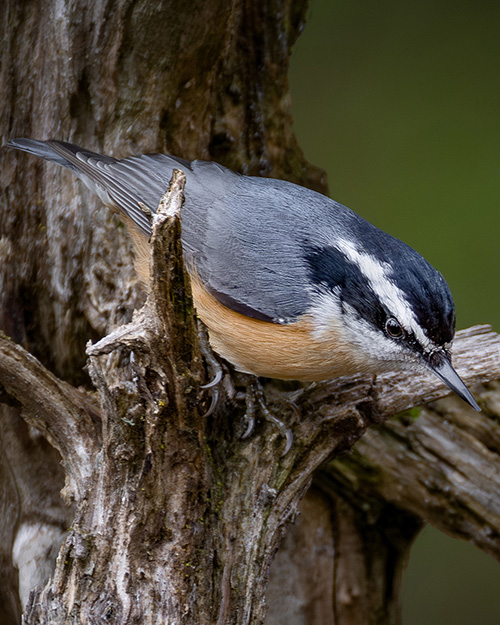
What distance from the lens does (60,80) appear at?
2428 mm

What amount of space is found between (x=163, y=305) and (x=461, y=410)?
1435 mm

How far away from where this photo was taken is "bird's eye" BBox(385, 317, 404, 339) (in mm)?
1972

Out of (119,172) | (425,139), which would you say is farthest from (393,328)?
(425,139)

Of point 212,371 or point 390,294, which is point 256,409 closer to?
point 212,371

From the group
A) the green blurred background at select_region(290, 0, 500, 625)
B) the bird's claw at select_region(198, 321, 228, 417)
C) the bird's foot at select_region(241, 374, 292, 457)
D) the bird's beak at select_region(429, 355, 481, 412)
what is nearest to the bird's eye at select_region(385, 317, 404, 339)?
the bird's beak at select_region(429, 355, 481, 412)

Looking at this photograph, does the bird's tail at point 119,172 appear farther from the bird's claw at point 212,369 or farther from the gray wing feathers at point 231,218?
the bird's claw at point 212,369

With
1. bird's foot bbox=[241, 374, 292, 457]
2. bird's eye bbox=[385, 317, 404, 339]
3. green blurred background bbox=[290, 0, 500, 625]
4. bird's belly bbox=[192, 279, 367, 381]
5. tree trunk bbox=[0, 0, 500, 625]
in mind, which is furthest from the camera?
green blurred background bbox=[290, 0, 500, 625]

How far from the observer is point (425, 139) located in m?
3.44

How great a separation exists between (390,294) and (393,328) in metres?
0.10

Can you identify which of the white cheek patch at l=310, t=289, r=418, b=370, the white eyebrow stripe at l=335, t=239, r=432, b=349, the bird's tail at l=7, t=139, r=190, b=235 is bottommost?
the white cheek patch at l=310, t=289, r=418, b=370

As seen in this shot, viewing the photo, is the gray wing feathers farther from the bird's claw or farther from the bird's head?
the bird's claw

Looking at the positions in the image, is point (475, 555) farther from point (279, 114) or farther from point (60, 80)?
point (60, 80)

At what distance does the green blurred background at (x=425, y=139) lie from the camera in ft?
10.9

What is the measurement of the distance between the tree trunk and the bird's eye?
1.07 feet
